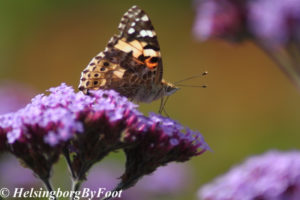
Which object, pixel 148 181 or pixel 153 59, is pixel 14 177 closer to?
pixel 148 181

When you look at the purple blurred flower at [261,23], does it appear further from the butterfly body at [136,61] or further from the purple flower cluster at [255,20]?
the butterfly body at [136,61]

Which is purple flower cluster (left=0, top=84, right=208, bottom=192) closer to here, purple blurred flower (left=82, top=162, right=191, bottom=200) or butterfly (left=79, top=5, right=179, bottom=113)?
butterfly (left=79, top=5, right=179, bottom=113)

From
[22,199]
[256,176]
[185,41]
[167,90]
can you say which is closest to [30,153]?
[167,90]

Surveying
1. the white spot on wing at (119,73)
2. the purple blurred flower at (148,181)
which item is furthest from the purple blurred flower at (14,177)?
the white spot on wing at (119,73)

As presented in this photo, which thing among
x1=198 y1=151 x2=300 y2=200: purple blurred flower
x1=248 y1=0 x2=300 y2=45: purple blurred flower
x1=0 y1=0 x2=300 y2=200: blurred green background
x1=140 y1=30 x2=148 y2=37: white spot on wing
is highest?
x1=0 y1=0 x2=300 y2=200: blurred green background

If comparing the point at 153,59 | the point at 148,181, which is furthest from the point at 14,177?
the point at 153,59

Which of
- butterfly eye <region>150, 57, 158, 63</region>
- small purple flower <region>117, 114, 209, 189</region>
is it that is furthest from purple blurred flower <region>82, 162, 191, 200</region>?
→ small purple flower <region>117, 114, 209, 189</region>
